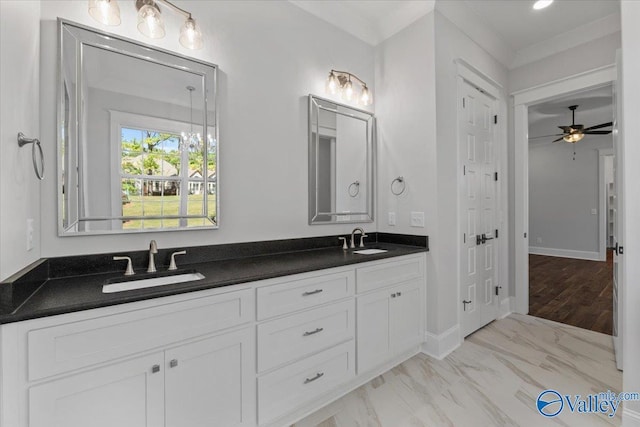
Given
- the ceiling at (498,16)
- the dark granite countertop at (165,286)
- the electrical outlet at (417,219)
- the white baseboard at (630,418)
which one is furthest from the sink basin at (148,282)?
the white baseboard at (630,418)

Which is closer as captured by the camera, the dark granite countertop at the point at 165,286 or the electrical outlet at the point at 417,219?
the dark granite countertop at the point at 165,286

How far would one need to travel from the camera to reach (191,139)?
1.88 meters

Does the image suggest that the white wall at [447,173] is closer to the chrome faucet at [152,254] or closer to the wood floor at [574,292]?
the wood floor at [574,292]

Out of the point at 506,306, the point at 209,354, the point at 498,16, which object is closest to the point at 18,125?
the point at 209,354

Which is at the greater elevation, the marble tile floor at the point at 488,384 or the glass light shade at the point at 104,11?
the glass light shade at the point at 104,11

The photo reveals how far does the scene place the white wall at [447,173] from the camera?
2494 mm

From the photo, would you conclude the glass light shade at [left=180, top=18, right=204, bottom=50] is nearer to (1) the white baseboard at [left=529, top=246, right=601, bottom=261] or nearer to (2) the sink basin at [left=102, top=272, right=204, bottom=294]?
(2) the sink basin at [left=102, top=272, right=204, bottom=294]

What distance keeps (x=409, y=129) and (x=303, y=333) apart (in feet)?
6.33

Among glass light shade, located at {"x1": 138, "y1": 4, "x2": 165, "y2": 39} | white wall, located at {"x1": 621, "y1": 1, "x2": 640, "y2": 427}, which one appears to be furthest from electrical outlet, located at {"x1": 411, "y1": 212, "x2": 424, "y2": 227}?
glass light shade, located at {"x1": 138, "y1": 4, "x2": 165, "y2": 39}

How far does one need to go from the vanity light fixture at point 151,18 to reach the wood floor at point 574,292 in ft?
13.7

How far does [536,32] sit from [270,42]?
275 centimetres

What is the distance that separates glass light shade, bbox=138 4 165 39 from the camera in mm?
1643

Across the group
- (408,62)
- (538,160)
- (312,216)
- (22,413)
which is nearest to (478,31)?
(408,62)

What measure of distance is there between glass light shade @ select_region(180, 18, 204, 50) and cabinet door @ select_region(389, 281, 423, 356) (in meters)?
2.10
